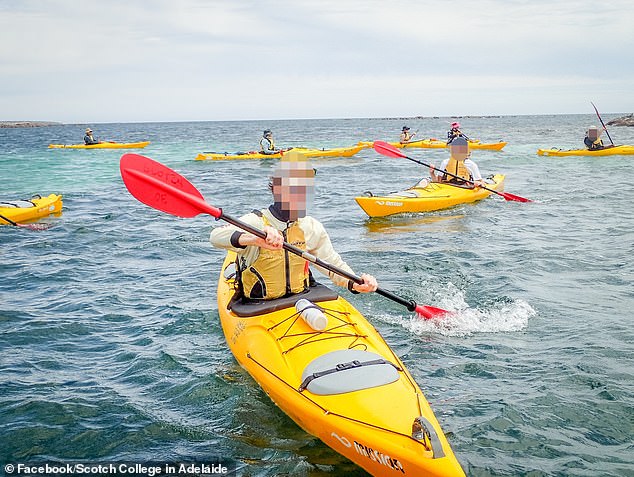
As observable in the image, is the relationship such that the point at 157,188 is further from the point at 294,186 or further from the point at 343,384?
the point at 343,384

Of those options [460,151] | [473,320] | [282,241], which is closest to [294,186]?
[282,241]

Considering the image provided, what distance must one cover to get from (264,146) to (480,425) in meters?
20.3

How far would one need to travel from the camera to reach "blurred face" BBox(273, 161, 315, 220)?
3.99 meters

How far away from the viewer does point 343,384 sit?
360 cm

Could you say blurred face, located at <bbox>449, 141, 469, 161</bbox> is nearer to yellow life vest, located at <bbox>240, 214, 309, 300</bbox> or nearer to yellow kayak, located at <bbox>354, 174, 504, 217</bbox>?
yellow kayak, located at <bbox>354, 174, 504, 217</bbox>

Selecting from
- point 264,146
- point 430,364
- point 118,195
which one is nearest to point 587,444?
point 430,364

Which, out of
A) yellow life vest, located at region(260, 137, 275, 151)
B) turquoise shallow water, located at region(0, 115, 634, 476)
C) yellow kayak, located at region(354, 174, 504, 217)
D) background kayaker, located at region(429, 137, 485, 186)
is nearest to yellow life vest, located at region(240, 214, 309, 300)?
turquoise shallow water, located at region(0, 115, 634, 476)

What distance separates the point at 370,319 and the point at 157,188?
2747 mm

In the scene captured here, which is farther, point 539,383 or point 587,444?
point 539,383

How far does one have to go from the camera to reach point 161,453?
3.84 meters

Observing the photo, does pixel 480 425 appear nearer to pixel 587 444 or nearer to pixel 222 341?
pixel 587 444

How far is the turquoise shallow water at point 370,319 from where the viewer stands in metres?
3.90

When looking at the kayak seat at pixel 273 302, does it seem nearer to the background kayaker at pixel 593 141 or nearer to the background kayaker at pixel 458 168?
the background kayaker at pixel 458 168

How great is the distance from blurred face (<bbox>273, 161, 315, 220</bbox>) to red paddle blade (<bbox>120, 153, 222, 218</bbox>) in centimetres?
57
